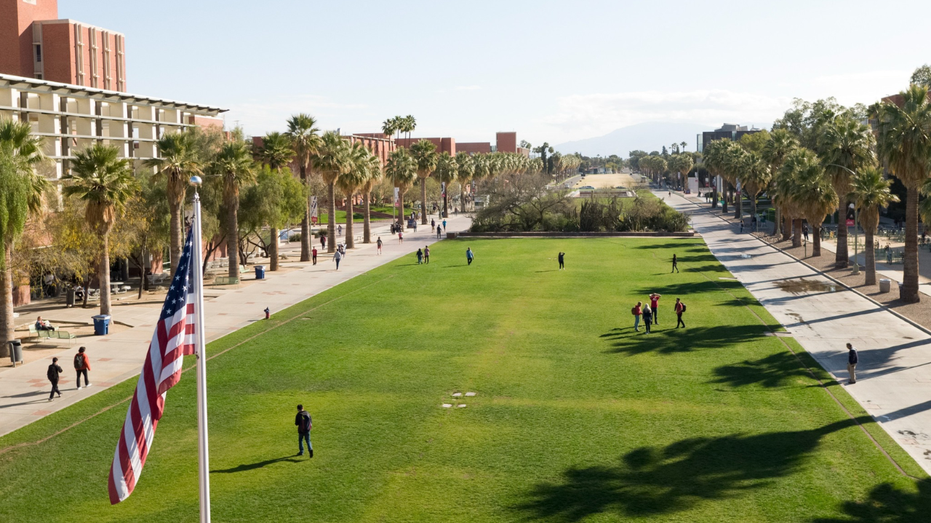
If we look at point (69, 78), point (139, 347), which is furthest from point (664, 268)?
point (69, 78)

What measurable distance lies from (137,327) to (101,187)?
6.50 metres

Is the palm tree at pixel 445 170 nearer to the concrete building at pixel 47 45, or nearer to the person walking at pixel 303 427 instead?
the concrete building at pixel 47 45

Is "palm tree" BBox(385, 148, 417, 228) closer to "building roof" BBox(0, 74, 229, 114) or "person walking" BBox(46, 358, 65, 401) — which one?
"building roof" BBox(0, 74, 229, 114)

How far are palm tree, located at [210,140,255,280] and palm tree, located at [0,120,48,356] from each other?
18.8 m

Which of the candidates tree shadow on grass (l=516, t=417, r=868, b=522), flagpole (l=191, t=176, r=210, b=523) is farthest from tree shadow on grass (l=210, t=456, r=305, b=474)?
flagpole (l=191, t=176, r=210, b=523)

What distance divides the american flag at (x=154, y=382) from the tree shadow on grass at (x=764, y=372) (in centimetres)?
1852

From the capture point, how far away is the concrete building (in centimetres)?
6084

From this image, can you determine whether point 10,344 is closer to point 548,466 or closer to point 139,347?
point 139,347

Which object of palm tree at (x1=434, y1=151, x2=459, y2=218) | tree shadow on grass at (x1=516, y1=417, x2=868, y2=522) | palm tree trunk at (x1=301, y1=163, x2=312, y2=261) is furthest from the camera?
palm tree at (x1=434, y1=151, x2=459, y2=218)

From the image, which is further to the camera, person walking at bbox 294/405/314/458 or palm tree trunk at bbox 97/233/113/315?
palm tree trunk at bbox 97/233/113/315

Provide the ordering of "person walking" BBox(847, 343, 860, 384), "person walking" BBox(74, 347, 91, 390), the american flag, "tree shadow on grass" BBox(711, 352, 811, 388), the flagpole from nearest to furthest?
the american flag → the flagpole → "person walking" BBox(847, 343, 860, 384) → "tree shadow on grass" BBox(711, 352, 811, 388) → "person walking" BBox(74, 347, 91, 390)

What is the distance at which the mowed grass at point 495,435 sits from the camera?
16.2m

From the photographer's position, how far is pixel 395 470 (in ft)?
59.0

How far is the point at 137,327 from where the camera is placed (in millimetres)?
36031
